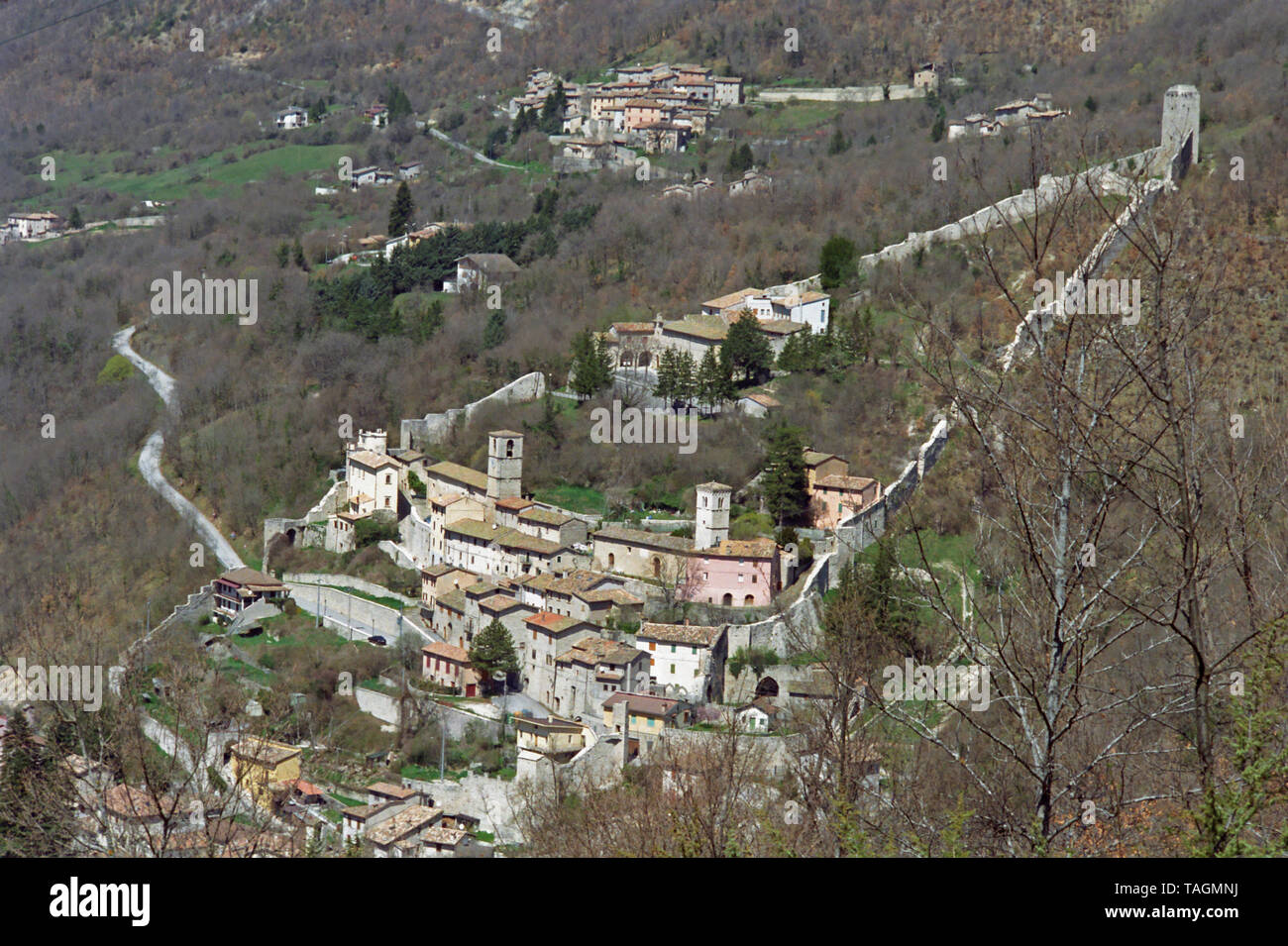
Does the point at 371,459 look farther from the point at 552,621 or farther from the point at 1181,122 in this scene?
the point at 1181,122

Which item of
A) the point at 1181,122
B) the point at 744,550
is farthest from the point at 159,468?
the point at 1181,122

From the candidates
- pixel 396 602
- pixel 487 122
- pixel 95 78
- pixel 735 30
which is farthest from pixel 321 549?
pixel 95 78

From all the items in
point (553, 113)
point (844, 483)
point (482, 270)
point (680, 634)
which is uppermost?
point (553, 113)

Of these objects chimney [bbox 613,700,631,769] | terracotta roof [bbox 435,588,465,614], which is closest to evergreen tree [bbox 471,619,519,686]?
terracotta roof [bbox 435,588,465,614]

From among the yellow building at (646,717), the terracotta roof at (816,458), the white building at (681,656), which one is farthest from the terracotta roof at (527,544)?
the terracotta roof at (816,458)

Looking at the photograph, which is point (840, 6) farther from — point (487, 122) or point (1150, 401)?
point (1150, 401)

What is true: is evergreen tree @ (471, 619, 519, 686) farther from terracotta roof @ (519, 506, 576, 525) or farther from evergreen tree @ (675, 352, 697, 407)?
evergreen tree @ (675, 352, 697, 407)
